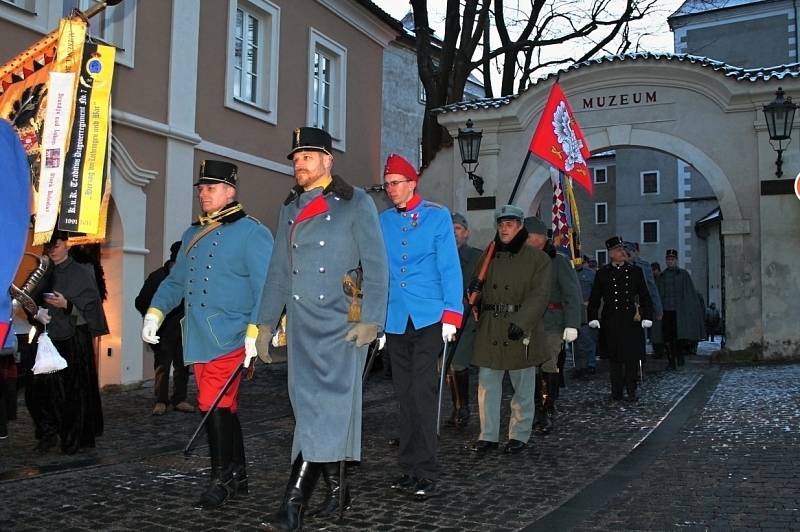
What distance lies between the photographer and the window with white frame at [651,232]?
4809cm

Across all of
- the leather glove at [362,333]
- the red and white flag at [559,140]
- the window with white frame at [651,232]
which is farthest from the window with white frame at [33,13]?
the window with white frame at [651,232]

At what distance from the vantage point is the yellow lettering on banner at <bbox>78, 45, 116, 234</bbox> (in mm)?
5113

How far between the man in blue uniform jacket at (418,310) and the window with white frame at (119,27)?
7258 millimetres

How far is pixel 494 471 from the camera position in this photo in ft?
19.0

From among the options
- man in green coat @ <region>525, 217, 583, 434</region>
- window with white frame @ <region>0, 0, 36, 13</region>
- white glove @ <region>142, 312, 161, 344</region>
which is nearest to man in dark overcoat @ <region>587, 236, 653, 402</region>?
man in green coat @ <region>525, 217, 583, 434</region>

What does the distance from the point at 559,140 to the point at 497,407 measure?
15.1 ft

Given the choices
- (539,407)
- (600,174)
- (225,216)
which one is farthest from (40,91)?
(600,174)

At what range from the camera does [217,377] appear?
15.5 ft

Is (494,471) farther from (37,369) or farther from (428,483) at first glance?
(37,369)

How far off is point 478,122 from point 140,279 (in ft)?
25.7

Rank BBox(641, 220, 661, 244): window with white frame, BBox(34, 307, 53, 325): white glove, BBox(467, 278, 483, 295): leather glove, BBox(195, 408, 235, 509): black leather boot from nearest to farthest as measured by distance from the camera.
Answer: BBox(195, 408, 235, 509): black leather boot < BBox(34, 307, 53, 325): white glove < BBox(467, 278, 483, 295): leather glove < BBox(641, 220, 661, 244): window with white frame

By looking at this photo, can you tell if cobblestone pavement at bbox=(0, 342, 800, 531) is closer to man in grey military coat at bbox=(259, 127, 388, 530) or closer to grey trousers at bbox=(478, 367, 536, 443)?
grey trousers at bbox=(478, 367, 536, 443)

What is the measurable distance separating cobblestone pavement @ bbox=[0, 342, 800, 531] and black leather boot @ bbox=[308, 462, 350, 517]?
82 mm

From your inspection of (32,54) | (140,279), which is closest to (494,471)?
(32,54)
